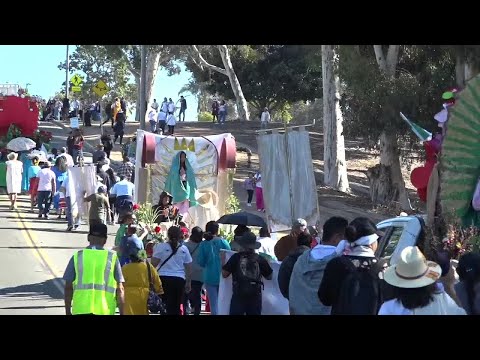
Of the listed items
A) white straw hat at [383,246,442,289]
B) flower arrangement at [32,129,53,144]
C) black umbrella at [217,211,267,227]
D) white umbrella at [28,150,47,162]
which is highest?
flower arrangement at [32,129,53,144]

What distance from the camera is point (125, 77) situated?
82188mm

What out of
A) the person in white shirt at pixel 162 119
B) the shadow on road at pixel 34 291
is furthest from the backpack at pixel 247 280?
the person in white shirt at pixel 162 119

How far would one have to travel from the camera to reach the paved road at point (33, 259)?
48.8ft

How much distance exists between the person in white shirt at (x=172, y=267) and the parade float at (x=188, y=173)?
7.49m

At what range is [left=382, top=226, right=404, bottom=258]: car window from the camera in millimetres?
10445

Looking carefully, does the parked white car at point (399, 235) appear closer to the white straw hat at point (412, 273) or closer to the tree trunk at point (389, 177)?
the white straw hat at point (412, 273)

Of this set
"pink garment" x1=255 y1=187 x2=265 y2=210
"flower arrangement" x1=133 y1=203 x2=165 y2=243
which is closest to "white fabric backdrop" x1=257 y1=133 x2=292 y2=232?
"flower arrangement" x1=133 y1=203 x2=165 y2=243

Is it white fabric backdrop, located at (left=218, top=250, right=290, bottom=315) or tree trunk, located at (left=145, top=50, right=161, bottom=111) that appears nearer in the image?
white fabric backdrop, located at (left=218, top=250, right=290, bottom=315)

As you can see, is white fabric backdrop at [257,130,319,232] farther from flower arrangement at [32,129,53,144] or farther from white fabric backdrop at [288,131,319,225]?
flower arrangement at [32,129,53,144]

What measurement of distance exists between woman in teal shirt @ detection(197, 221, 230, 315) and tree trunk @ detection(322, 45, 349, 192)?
22451 mm
